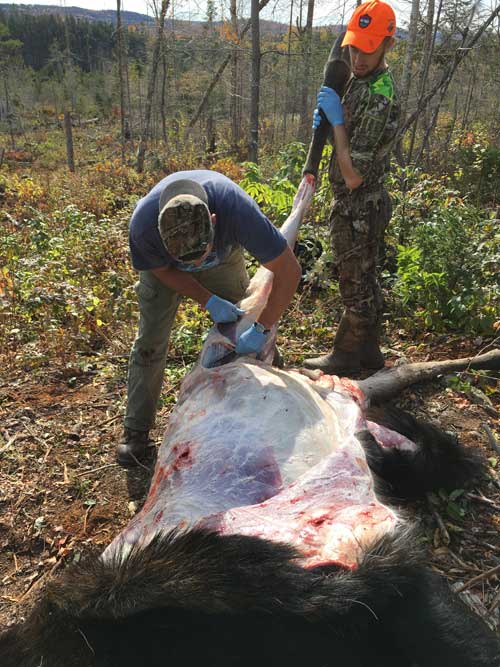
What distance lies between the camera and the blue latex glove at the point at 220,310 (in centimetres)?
290

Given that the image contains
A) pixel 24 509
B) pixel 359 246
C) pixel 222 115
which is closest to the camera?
pixel 24 509

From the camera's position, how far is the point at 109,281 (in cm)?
510

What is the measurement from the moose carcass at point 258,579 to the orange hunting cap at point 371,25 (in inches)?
87.0

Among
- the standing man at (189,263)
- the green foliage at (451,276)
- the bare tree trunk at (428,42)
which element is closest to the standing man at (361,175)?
the green foliage at (451,276)

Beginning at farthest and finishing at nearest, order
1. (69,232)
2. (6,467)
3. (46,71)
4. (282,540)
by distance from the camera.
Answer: (46,71) → (69,232) → (6,467) → (282,540)

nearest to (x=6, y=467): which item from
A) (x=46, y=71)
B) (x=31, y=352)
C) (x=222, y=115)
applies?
(x=31, y=352)

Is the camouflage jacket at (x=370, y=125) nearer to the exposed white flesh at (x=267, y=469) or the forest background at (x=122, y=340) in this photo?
the forest background at (x=122, y=340)

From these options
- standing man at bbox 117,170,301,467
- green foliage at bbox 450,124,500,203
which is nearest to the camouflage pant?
standing man at bbox 117,170,301,467

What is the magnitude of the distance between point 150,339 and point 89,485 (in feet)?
2.94

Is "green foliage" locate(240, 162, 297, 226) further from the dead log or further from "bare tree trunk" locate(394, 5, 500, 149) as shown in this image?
the dead log

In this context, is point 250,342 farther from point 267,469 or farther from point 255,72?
point 255,72

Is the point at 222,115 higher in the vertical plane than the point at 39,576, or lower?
higher

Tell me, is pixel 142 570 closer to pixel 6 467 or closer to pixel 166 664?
pixel 166 664

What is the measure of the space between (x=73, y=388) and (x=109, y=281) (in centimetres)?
155
